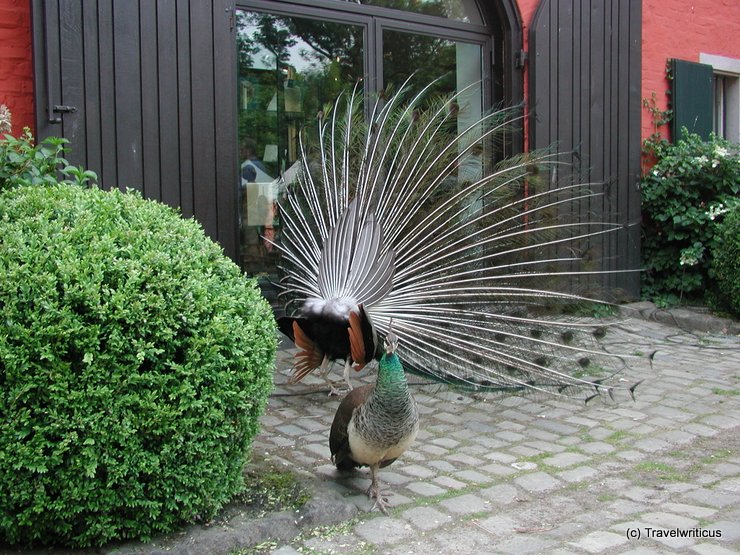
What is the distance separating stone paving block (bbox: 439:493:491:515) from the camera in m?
3.71

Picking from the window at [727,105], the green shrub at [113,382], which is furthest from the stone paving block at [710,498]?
the window at [727,105]

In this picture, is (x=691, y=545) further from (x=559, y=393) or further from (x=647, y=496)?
(x=559, y=393)

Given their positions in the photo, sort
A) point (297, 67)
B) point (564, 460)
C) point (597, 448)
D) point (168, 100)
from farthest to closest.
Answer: point (297, 67), point (168, 100), point (597, 448), point (564, 460)

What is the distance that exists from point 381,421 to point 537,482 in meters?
1.11

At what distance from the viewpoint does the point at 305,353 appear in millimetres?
5336

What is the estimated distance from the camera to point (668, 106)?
9930 mm

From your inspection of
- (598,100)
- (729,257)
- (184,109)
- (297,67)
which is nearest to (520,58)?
(598,100)

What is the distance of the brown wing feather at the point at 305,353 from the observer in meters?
5.21

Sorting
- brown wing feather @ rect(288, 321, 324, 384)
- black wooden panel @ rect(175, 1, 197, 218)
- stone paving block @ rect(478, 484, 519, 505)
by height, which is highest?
black wooden panel @ rect(175, 1, 197, 218)

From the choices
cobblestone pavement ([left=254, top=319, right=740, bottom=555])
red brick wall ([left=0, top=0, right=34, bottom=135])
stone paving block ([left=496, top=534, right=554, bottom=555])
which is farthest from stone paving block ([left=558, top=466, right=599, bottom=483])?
red brick wall ([left=0, top=0, right=34, bottom=135])

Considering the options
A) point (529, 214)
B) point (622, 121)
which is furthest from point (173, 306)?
point (622, 121)

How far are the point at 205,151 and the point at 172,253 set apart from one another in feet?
10.8

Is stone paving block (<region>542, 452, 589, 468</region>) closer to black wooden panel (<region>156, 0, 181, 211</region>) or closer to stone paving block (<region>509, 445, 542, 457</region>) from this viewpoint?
stone paving block (<region>509, 445, 542, 457</region>)

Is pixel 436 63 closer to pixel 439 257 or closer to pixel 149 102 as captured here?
pixel 149 102
